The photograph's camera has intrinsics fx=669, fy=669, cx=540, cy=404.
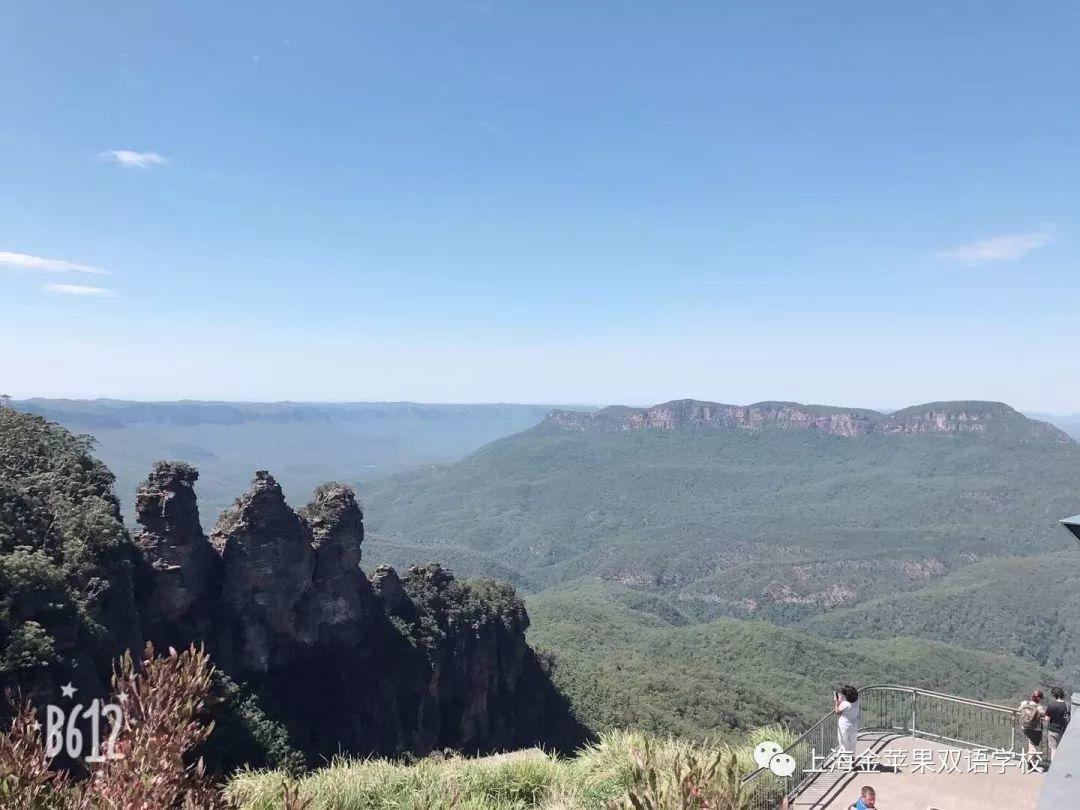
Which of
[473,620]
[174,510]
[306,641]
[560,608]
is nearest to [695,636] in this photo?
[560,608]

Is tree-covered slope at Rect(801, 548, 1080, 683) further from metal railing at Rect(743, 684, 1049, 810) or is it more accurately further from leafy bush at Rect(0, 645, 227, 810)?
leafy bush at Rect(0, 645, 227, 810)

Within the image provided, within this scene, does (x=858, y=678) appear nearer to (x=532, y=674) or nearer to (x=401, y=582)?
(x=532, y=674)

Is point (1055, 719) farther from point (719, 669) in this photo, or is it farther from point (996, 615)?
point (996, 615)

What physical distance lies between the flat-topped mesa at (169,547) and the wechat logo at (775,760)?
100ft

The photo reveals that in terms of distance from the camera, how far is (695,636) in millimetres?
100000

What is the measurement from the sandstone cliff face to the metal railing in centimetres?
2946

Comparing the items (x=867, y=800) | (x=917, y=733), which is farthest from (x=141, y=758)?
(x=917, y=733)

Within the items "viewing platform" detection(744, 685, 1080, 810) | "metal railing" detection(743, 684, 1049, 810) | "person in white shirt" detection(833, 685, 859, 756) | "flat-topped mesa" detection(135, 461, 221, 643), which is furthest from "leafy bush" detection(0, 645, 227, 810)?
"flat-topped mesa" detection(135, 461, 221, 643)

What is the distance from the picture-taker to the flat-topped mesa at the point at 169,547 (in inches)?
1297

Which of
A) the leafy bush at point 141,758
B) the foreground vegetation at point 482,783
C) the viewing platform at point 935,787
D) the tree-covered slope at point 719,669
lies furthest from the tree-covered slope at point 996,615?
the leafy bush at point 141,758

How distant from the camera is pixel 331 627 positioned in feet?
133

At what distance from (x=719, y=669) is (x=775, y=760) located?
77847mm

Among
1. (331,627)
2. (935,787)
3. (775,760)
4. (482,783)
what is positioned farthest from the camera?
(331,627)

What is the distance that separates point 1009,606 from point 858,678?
2815 inches
